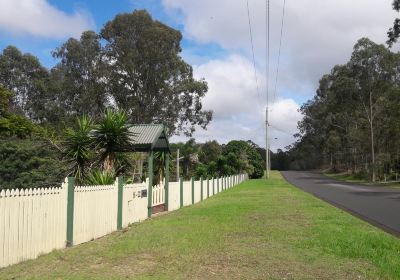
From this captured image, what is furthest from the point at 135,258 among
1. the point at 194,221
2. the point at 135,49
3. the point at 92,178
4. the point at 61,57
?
the point at 61,57

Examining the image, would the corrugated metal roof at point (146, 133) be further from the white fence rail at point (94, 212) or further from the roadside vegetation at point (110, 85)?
the roadside vegetation at point (110, 85)

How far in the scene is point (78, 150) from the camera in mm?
18156

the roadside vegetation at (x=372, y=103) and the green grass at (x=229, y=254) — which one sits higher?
the roadside vegetation at (x=372, y=103)

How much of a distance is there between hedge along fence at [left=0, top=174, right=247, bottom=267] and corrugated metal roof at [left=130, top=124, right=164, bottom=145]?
1808mm

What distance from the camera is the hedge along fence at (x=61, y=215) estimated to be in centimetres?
816

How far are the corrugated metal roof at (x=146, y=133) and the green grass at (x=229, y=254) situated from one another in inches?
192

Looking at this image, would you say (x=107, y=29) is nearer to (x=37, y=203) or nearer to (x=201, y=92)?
(x=201, y=92)

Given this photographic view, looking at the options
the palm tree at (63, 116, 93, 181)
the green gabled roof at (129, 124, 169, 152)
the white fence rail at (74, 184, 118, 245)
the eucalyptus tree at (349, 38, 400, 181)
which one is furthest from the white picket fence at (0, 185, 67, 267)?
the eucalyptus tree at (349, 38, 400, 181)

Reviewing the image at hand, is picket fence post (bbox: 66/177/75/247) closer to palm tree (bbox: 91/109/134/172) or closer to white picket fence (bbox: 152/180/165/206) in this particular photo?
palm tree (bbox: 91/109/134/172)

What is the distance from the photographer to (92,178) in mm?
16141

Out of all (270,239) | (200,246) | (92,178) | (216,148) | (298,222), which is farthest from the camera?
(216,148)

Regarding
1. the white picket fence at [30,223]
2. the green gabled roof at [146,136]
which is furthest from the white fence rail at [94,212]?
the green gabled roof at [146,136]

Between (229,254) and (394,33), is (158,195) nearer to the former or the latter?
(229,254)

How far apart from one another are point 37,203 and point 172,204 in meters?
12.2
